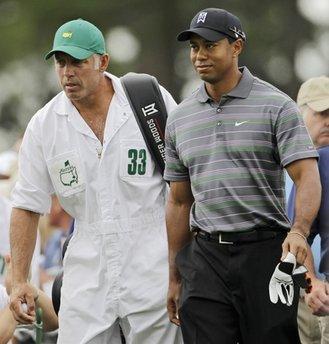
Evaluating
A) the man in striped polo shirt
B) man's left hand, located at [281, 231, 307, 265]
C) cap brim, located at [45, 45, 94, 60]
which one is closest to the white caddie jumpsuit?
cap brim, located at [45, 45, 94, 60]

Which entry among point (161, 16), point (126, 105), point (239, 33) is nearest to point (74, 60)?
point (126, 105)

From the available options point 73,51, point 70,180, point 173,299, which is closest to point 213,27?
point 73,51

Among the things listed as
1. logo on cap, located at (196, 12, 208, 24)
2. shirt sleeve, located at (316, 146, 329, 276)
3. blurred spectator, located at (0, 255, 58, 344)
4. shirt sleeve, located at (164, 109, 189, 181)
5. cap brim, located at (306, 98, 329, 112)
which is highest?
logo on cap, located at (196, 12, 208, 24)

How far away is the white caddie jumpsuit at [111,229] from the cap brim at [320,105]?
1.28 meters

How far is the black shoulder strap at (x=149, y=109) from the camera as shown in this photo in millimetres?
9242

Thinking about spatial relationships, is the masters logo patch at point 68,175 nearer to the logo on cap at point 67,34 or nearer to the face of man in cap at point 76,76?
the face of man in cap at point 76,76

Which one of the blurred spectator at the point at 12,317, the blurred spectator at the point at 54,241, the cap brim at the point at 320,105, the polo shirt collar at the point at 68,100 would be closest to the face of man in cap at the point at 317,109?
the cap brim at the point at 320,105

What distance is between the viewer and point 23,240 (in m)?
9.37

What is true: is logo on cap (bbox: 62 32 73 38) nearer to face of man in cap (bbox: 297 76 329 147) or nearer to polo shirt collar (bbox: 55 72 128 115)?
polo shirt collar (bbox: 55 72 128 115)

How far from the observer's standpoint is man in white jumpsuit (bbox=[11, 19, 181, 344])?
920cm

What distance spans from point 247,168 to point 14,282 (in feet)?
5.70

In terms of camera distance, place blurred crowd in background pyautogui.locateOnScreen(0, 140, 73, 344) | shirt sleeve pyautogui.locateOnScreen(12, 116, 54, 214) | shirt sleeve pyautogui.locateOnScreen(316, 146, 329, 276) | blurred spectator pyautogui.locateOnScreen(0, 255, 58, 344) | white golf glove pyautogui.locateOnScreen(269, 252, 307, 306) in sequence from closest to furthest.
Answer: white golf glove pyautogui.locateOnScreen(269, 252, 307, 306) → shirt sleeve pyautogui.locateOnScreen(316, 146, 329, 276) → shirt sleeve pyautogui.locateOnScreen(12, 116, 54, 214) → blurred spectator pyautogui.locateOnScreen(0, 255, 58, 344) → blurred crowd in background pyautogui.locateOnScreen(0, 140, 73, 344)

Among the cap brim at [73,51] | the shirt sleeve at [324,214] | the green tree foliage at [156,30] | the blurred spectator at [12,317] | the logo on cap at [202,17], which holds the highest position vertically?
the logo on cap at [202,17]

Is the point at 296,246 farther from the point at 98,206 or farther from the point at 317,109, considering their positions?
the point at 317,109
